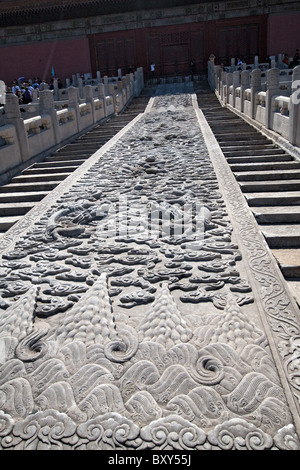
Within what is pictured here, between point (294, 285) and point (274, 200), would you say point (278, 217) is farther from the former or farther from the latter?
point (294, 285)

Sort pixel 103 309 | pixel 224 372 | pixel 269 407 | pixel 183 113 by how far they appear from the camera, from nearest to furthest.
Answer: pixel 269 407, pixel 224 372, pixel 103 309, pixel 183 113

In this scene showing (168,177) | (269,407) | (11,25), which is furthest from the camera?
(11,25)

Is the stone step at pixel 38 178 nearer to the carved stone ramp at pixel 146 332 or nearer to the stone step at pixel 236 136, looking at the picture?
the carved stone ramp at pixel 146 332

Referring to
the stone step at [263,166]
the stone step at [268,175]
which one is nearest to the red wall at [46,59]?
the stone step at [263,166]

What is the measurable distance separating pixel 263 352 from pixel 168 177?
483cm

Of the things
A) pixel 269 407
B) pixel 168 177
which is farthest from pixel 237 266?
pixel 168 177

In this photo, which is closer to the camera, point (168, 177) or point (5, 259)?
point (5, 259)

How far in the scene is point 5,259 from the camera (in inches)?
176

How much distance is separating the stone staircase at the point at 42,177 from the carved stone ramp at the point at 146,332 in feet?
3.04

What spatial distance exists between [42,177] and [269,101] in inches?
235

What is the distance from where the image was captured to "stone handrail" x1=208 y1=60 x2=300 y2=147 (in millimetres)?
8086

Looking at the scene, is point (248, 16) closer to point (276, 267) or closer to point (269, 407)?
point (276, 267)

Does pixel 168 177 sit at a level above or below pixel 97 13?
below

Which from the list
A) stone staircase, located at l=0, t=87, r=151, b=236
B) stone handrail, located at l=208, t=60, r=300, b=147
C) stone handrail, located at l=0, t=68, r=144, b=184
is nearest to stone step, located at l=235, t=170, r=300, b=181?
stone handrail, located at l=208, t=60, r=300, b=147
